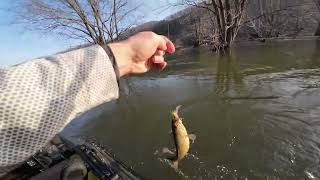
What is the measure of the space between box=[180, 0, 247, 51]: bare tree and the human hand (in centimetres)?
2100

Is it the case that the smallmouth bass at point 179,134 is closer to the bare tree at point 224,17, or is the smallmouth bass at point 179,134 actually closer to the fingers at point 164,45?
the fingers at point 164,45

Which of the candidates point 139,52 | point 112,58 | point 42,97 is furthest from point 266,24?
point 42,97

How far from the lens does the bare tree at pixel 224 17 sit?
917 inches

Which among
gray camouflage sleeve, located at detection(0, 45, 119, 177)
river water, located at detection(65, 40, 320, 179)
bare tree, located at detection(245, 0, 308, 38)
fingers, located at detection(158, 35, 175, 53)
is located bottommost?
river water, located at detection(65, 40, 320, 179)

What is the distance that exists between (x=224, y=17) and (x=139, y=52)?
22.0 m

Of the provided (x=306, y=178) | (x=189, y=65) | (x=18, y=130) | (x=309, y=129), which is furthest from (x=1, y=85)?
(x=189, y=65)

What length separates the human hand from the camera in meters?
2.14

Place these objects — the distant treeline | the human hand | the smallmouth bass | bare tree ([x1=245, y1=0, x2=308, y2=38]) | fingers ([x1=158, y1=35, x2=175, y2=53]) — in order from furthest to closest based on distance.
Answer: bare tree ([x1=245, y1=0, x2=308, y2=38]), the distant treeline, the smallmouth bass, fingers ([x1=158, y1=35, x2=175, y2=53]), the human hand

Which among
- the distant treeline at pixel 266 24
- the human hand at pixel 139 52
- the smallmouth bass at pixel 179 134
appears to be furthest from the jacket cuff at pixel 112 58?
the distant treeline at pixel 266 24

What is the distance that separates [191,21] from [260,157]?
25134mm

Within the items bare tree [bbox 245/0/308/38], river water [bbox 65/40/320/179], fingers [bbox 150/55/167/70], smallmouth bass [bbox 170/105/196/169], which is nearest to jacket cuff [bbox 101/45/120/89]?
fingers [bbox 150/55/167/70]

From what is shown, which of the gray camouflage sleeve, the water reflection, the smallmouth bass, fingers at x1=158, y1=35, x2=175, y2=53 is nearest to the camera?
the gray camouflage sleeve

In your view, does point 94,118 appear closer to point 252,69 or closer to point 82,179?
point 82,179

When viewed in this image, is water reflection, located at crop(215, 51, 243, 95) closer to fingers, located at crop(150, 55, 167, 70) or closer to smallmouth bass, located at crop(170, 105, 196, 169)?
smallmouth bass, located at crop(170, 105, 196, 169)
